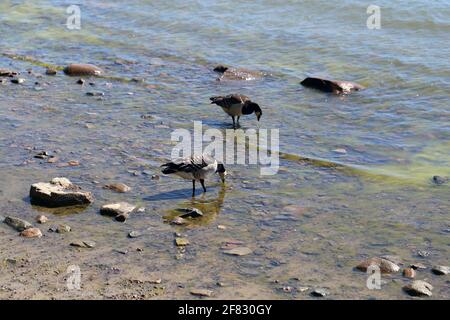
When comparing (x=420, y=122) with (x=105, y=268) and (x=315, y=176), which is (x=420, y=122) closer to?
(x=315, y=176)

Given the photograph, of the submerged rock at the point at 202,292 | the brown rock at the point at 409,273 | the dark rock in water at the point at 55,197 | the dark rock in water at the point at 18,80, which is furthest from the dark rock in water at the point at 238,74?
the submerged rock at the point at 202,292

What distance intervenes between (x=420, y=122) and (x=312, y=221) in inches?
221

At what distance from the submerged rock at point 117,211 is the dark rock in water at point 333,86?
777 cm

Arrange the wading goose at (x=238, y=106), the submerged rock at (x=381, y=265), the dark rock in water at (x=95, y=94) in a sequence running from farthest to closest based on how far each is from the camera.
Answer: the dark rock in water at (x=95, y=94) → the wading goose at (x=238, y=106) → the submerged rock at (x=381, y=265)

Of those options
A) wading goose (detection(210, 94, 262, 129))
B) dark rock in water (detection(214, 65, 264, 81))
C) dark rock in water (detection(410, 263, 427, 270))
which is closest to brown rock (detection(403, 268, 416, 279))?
dark rock in water (detection(410, 263, 427, 270))

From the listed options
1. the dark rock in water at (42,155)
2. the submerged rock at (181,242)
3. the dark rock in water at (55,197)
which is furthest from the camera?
the dark rock in water at (42,155)

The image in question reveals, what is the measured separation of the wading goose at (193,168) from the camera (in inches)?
442

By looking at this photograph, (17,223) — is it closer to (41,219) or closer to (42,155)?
(41,219)

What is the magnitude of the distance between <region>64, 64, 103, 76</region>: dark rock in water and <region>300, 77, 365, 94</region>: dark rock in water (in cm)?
509

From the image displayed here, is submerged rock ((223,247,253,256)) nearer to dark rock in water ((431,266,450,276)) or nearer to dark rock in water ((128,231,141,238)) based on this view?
dark rock in water ((128,231,141,238))

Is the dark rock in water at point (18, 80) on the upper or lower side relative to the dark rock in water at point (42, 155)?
upper

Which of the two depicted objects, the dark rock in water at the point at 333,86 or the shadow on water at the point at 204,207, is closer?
the shadow on water at the point at 204,207

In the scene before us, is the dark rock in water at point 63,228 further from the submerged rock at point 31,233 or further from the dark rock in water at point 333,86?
the dark rock in water at point 333,86

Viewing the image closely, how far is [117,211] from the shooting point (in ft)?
34.0
